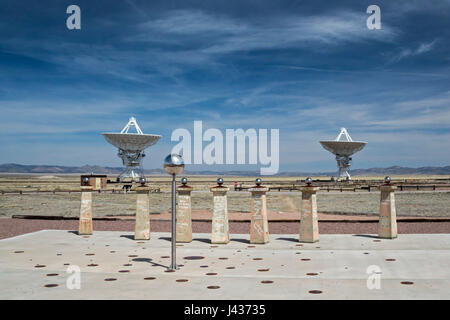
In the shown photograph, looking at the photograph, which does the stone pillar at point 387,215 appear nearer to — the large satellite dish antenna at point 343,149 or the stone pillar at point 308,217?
the stone pillar at point 308,217

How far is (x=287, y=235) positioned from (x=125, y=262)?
636cm

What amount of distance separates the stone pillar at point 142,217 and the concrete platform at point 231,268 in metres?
0.36

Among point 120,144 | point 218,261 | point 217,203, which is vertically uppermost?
point 120,144

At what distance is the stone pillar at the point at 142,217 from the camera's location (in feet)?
45.5

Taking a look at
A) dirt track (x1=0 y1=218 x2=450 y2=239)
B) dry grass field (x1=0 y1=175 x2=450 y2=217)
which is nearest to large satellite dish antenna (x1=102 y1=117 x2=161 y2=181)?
dry grass field (x1=0 y1=175 x2=450 y2=217)

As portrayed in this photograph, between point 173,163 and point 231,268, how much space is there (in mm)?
2514

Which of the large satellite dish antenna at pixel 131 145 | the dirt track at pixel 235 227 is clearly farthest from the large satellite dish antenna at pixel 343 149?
the dirt track at pixel 235 227

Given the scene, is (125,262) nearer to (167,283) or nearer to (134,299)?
(167,283)

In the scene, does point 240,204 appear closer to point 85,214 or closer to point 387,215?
point 85,214

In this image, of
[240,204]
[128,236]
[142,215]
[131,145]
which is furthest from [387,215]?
[131,145]

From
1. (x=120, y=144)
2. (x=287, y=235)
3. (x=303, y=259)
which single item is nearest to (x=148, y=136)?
(x=120, y=144)

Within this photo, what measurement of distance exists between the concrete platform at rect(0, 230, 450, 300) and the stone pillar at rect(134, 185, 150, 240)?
1.17 feet

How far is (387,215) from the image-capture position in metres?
13.6

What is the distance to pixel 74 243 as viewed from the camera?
13.2 m
